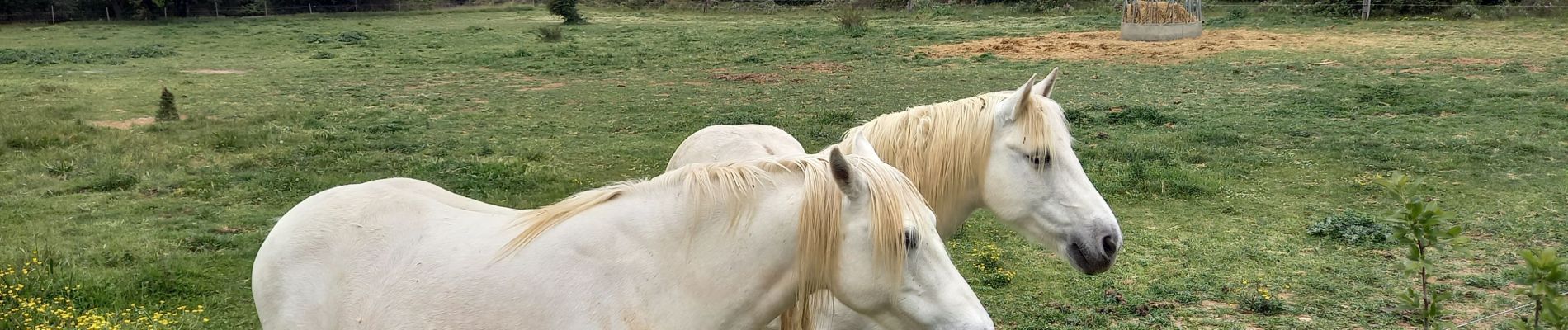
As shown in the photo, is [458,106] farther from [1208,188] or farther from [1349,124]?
[1349,124]

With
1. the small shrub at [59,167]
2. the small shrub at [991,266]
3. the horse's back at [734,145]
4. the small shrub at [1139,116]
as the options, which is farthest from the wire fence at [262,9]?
the small shrub at [59,167]

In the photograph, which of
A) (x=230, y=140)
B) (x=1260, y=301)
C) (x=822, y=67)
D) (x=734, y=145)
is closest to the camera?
(x=734, y=145)

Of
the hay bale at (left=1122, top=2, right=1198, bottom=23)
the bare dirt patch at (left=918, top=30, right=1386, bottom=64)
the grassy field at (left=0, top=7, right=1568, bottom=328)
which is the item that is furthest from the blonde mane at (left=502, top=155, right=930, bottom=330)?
the hay bale at (left=1122, top=2, right=1198, bottom=23)

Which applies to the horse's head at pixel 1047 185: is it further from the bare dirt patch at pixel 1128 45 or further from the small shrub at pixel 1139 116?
the bare dirt patch at pixel 1128 45

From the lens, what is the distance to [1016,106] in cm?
322

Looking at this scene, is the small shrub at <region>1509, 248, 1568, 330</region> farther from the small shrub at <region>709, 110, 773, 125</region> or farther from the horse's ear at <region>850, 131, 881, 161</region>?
the small shrub at <region>709, 110, 773, 125</region>

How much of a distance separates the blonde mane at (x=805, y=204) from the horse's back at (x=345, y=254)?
1.13 ft

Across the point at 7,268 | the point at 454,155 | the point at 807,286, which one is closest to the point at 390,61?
the point at 454,155

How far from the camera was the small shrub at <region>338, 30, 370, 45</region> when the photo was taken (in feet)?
69.8

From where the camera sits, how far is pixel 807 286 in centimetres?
228

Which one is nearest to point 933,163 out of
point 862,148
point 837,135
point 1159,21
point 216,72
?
point 862,148

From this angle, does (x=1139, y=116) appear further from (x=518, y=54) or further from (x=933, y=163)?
(x=518, y=54)

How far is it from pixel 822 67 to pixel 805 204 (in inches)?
537

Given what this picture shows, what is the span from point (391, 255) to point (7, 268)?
155 inches
